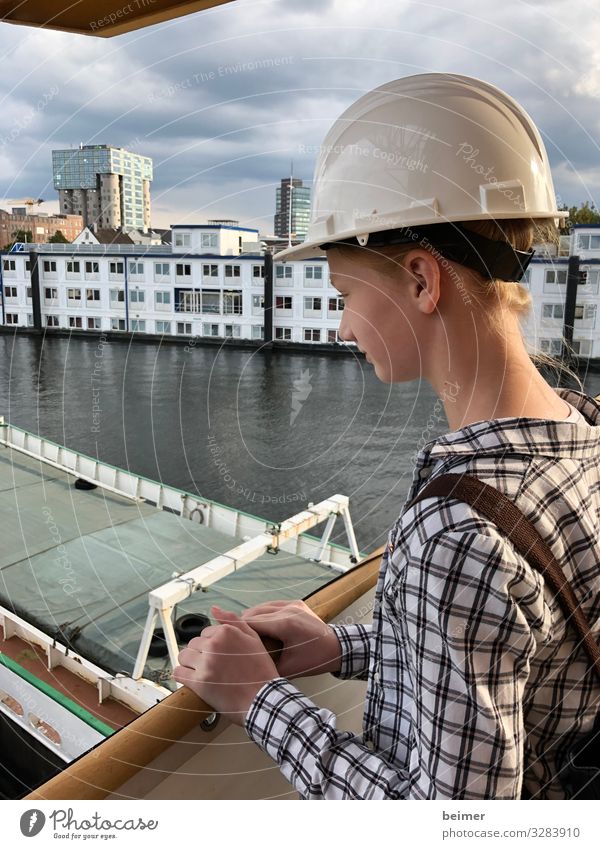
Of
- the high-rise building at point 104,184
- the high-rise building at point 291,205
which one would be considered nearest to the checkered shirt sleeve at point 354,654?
the high-rise building at point 291,205

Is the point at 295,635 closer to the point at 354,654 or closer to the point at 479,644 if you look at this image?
the point at 354,654

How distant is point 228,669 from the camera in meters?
0.44

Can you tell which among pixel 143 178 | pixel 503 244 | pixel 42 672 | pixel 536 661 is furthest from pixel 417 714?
pixel 42 672

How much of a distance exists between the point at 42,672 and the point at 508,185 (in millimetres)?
2659

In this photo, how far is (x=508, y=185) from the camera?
16.1 inches

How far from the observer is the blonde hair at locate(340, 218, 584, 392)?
0.38 metres

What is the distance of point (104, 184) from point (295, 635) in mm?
630

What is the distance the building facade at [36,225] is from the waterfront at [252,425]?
5684 mm

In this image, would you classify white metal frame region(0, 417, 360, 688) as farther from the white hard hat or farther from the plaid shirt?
the white hard hat

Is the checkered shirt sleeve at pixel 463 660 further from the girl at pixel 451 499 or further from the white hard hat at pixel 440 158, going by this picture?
the white hard hat at pixel 440 158

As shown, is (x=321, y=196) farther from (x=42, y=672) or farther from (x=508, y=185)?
(x=42, y=672)

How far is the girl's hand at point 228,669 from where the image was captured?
433 millimetres
